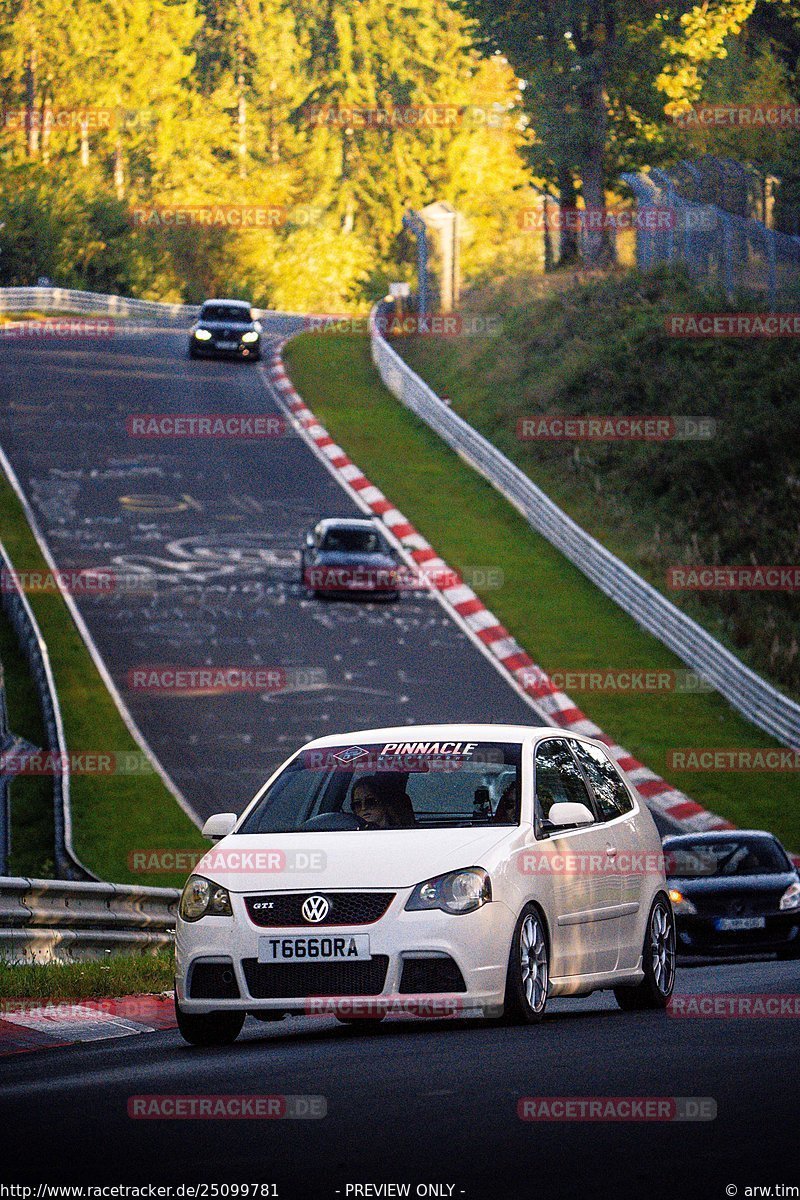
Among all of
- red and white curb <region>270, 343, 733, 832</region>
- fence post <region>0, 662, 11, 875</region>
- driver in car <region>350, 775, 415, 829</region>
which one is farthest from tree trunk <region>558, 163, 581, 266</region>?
driver in car <region>350, 775, 415, 829</region>

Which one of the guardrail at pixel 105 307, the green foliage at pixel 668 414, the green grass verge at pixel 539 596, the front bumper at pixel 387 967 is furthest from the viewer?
the guardrail at pixel 105 307

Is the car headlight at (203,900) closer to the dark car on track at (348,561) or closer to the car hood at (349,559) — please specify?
the dark car on track at (348,561)

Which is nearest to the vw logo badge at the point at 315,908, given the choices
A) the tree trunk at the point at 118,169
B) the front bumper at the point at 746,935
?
the front bumper at the point at 746,935

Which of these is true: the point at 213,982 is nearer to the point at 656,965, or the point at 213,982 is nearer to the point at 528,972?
the point at 528,972

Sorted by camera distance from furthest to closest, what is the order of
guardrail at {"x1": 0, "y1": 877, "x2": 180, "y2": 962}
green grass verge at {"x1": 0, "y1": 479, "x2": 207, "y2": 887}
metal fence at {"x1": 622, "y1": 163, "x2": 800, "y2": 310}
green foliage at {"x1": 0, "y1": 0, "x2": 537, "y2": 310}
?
green foliage at {"x1": 0, "y1": 0, "x2": 537, "y2": 310}, metal fence at {"x1": 622, "y1": 163, "x2": 800, "y2": 310}, green grass verge at {"x1": 0, "y1": 479, "x2": 207, "y2": 887}, guardrail at {"x1": 0, "y1": 877, "x2": 180, "y2": 962}

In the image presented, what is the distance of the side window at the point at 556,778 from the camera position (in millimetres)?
10578

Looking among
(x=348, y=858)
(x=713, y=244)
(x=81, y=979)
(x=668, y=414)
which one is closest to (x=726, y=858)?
(x=81, y=979)

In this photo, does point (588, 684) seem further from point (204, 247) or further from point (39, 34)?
point (39, 34)

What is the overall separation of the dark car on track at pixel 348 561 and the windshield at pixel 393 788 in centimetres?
2171

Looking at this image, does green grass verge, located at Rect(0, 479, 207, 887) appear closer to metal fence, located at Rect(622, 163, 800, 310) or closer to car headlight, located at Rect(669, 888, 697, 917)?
car headlight, located at Rect(669, 888, 697, 917)

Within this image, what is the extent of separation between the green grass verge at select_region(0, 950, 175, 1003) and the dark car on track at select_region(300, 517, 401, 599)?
19.4 m

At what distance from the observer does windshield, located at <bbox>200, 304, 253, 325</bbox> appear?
180 ft

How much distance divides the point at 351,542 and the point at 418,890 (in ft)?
77.5

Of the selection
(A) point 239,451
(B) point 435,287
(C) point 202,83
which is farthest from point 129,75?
(A) point 239,451
